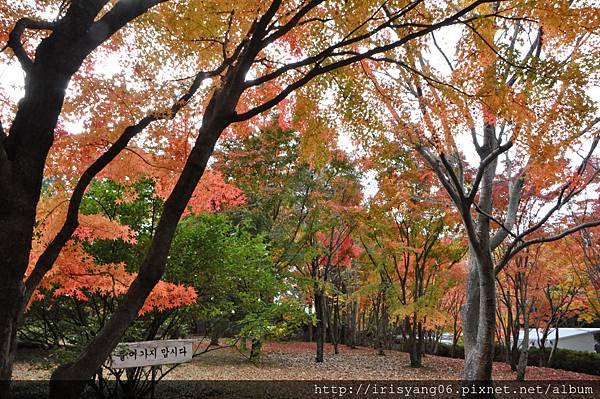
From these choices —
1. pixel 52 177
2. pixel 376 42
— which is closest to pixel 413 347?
pixel 376 42

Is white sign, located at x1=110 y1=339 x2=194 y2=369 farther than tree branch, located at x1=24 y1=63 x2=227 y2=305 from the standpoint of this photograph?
Yes

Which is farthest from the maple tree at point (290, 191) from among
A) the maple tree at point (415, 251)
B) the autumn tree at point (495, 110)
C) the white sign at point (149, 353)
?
the white sign at point (149, 353)

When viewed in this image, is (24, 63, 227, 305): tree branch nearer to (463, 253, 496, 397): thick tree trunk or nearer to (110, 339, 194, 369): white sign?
(110, 339, 194, 369): white sign

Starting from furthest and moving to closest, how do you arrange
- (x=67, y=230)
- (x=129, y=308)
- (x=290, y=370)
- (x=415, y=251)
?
(x=415, y=251), (x=290, y=370), (x=67, y=230), (x=129, y=308)

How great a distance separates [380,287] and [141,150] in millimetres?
11553

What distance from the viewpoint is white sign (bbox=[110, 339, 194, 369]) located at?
3.55 meters

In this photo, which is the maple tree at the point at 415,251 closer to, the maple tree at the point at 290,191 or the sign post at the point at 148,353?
the maple tree at the point at 290,191

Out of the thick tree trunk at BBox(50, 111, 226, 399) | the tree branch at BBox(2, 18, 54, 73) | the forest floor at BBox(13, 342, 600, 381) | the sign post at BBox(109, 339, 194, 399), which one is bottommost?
the forest floor at BBox(13, 342, 600, 381)

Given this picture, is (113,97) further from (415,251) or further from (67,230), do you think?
(415,251)

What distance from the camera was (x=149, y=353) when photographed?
11.9ft

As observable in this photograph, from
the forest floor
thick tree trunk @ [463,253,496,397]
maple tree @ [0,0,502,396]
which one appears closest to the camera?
maple tree @ [0,0,502,396]

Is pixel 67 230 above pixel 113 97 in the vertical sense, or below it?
below

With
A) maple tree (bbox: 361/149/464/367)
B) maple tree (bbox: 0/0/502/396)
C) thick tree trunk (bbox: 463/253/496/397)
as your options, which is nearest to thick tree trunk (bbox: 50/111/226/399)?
maple tree (bbox: 0/0/502/396)

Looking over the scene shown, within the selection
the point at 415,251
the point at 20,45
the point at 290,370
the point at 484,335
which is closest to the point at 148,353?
the point at 20,45
